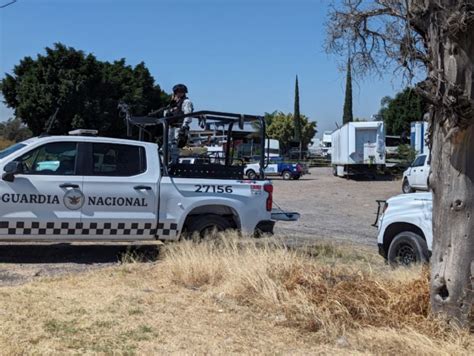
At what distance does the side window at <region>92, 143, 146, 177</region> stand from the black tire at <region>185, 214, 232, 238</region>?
1.14 m

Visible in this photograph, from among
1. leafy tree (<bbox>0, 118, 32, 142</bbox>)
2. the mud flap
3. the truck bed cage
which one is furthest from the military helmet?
leafy tree (<bbox>0, 118, 32, 142</bbox>)

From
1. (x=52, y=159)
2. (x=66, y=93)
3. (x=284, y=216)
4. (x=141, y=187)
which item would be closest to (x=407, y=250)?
(x=284, y=216)

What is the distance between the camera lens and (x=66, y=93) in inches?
1558

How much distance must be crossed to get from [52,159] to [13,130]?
4525 cm

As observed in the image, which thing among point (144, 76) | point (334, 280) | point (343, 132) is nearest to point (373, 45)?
point (334, 280)

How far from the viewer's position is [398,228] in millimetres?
8414

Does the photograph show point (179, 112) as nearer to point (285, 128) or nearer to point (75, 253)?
point (75, 253)

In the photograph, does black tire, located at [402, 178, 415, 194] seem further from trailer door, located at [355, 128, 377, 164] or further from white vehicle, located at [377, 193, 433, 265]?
white vehicle, located at [377, 193, 433, 265]

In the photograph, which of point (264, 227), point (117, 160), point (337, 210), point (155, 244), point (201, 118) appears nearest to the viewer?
point (117, 160)

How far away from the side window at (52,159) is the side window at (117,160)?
329 mm

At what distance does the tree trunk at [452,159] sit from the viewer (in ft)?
15.4

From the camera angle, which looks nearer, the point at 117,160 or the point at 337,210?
the point at 117,160

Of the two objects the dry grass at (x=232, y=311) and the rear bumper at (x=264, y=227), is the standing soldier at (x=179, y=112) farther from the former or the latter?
the dry grass at (x=232, y=311)

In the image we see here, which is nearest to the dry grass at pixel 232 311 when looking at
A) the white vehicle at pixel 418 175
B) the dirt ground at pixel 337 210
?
the dirt ground at pixel 337 210
